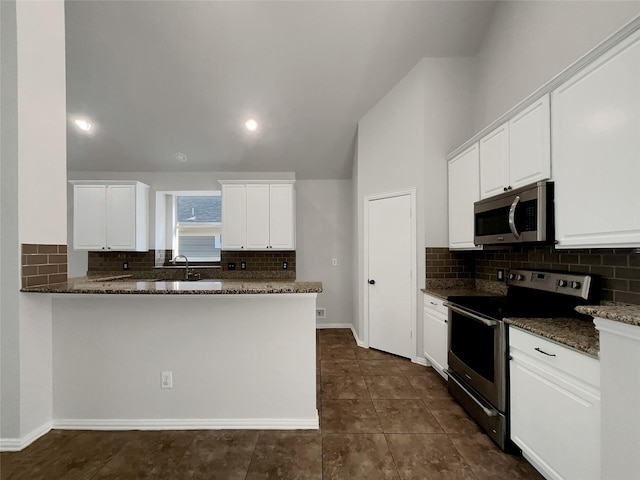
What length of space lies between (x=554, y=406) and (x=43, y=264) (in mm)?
3277

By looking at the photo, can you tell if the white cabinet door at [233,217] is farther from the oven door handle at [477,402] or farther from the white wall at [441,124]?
the oven door handle at [477,402]

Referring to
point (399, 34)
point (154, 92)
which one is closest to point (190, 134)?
point (154, 92)

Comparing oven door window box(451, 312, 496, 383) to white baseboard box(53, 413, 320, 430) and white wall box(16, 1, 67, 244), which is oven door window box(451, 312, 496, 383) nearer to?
white baseboard box(53, 413, 320, 430)

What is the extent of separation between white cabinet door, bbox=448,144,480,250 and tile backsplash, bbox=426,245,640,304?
266 millimetres

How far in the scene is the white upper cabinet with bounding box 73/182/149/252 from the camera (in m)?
4.41

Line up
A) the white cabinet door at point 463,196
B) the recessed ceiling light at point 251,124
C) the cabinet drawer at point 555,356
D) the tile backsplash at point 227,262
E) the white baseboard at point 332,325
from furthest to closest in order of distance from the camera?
1. the white baseboard at point 332,325
2. the tile backsplash at point 227,262
3. the recessed ceiling light at point 251,124
4. the white cabinet door at point 463,196
5. the cabinet drawer at point 555,356

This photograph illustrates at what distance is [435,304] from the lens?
305 centimetres

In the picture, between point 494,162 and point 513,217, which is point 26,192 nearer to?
point 513,217

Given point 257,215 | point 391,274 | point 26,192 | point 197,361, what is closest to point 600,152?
point 391,274

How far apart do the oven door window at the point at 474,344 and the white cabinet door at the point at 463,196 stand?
86 cm

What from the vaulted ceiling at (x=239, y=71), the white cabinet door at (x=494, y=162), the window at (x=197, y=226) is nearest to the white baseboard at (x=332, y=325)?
the window at (x=197, y=226)

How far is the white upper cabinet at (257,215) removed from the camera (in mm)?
4398

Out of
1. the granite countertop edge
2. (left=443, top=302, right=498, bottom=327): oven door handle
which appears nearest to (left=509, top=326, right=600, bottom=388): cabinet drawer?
(left=443, top=302, right=498, bottom=327): oven door handle

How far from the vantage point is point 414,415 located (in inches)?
91.2
